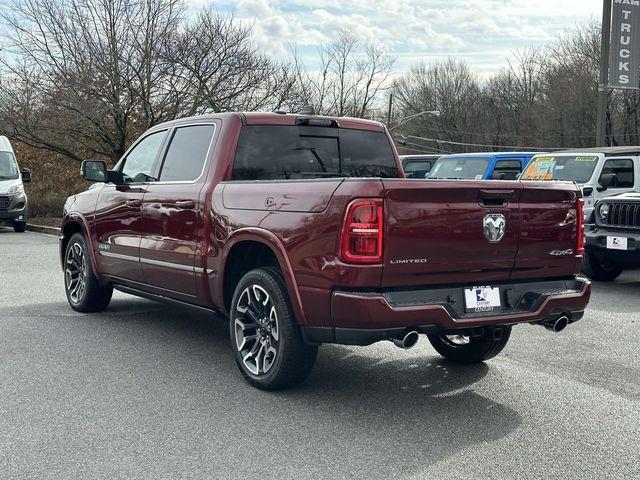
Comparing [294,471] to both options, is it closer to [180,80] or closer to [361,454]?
[361,454]

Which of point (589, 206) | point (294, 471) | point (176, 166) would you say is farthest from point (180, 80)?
point (294, 471)

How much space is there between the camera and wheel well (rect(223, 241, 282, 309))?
498 centimetres

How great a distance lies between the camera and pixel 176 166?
594 centimetres

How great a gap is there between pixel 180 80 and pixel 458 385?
1694cm

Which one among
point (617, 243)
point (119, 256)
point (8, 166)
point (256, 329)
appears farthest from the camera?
point (8, 166)

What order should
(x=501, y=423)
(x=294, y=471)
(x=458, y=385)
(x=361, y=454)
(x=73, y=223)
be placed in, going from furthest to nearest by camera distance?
(x=73, y=223)
(x=458, y=385)
(x=501, y=423)
(x=361, y=454)
(x=294, y=471)

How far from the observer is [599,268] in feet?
33.7

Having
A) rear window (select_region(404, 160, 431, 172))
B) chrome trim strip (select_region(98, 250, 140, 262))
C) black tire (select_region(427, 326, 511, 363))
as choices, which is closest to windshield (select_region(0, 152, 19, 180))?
rear window (select_region(404, 160, 431, 172))

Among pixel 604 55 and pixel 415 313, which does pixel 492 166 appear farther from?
pixel 415 313

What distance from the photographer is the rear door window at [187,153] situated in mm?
5629

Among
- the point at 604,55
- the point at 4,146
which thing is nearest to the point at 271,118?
the point at 4,146

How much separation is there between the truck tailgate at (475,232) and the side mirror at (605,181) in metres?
6.80

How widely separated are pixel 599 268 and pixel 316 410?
7028 millimetres

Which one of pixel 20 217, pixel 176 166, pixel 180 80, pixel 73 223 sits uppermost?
pixel 180 80
